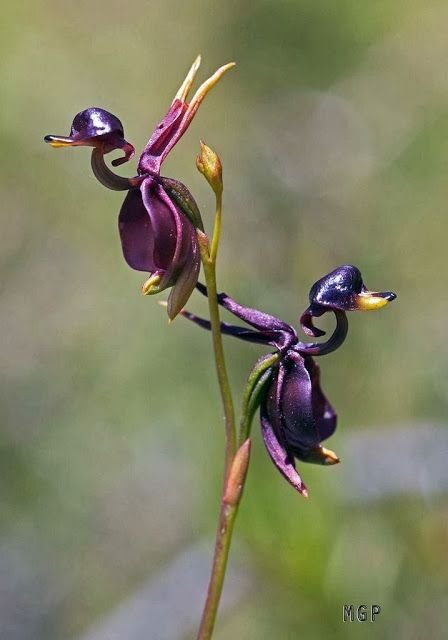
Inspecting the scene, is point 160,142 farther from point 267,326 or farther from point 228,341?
point 228,341

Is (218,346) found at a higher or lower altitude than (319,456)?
higher

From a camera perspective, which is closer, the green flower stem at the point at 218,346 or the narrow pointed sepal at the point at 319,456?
the green flower stem at the point at 218,346

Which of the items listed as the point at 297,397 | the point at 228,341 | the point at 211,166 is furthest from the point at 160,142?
the point at 228,341

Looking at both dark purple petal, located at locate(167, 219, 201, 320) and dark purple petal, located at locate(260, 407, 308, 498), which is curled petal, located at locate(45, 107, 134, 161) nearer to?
dark purple petal, located at locate(167, 219, 201, 320)

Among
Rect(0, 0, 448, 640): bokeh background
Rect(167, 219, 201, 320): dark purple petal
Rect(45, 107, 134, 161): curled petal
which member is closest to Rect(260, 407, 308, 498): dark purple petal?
Rect(167, 219, 201, 320): dark purple petal

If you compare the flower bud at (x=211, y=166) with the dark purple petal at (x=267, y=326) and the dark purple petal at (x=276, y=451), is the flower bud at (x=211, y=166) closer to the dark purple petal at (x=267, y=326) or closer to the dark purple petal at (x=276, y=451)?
the dark purple petal at (x=267, y=326)

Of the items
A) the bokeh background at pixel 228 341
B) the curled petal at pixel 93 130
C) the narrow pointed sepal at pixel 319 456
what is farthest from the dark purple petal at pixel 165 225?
the bokeh background at pixel 228 341

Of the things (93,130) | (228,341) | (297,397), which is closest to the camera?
(93,130)

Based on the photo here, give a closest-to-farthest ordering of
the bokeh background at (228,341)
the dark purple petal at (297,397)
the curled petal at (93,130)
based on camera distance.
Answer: the curled petal at (93,130), the dark purple petal at (297,397), the bokeh background at (228,341)
